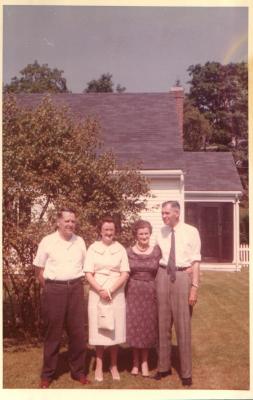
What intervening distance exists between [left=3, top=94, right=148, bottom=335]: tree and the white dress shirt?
74 cm

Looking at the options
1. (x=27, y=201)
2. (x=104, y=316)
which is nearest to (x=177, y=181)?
(x=27, y=201)

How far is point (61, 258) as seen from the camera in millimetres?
3178

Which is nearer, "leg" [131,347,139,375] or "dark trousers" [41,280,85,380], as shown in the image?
"dark trousers" [41,280,85,380]

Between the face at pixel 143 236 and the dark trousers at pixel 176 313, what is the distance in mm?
213

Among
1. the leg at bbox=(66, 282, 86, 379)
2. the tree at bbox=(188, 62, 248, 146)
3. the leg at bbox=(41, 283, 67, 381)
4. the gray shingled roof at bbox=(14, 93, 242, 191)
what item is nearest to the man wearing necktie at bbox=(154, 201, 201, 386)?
the leg at bbox=(66, 282, 86, 379)

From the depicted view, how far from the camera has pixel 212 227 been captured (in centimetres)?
736

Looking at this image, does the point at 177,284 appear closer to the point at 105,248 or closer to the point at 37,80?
the point at 105,248

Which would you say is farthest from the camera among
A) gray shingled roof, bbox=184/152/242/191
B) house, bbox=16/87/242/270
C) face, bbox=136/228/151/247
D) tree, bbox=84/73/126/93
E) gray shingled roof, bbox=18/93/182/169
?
gray shingled roof, bbox=184/152/242/191

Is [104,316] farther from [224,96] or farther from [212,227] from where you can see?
[212,227]

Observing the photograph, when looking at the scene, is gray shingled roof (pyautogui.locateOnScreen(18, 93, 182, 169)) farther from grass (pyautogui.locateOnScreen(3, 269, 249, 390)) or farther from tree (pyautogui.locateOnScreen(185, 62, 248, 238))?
grass (pyautogui.locateOnScreen(3, 269, 249, 390))

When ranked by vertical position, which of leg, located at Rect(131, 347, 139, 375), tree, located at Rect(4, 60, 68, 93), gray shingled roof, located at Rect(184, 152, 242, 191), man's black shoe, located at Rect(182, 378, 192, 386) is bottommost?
man's black shoe, located at Rect(182, 378, 192, 386)

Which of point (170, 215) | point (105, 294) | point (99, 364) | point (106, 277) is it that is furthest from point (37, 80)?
point (99, 364)

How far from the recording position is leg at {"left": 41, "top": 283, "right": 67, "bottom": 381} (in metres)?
3.16

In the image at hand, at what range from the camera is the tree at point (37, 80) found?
3814 mm
